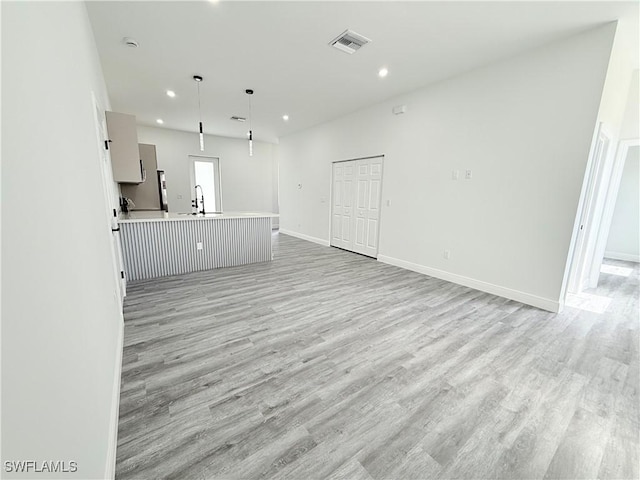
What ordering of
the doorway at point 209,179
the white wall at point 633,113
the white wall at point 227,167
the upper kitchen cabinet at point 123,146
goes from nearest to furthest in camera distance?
1. the upper kitchen cabinet at point 123,146
2. the white wall at point 633,113
3. the white wall at point 227,167
4. the doorway at point 209,179

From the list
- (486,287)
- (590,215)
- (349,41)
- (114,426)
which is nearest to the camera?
(114,426)

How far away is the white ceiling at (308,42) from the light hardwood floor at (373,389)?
9.78ft

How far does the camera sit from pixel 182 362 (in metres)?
2.05

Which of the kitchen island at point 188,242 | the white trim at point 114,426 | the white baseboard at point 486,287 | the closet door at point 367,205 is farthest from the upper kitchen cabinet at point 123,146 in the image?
the white baseboard at point 486,287

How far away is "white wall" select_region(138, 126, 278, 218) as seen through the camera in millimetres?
7374

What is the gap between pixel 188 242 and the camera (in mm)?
4172

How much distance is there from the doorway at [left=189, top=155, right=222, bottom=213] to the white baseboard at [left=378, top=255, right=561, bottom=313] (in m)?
6.01

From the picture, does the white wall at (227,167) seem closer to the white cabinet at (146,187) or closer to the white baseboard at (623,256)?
the white cabinet at (146,187)

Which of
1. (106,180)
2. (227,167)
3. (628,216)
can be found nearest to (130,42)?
(106,180)

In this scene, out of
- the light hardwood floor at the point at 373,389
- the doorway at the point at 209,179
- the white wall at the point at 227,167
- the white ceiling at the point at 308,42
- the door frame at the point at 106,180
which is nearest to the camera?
the light hardwood floor at the point at 373,389

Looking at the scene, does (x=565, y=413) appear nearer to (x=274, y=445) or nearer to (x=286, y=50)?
(x=274, y=445)

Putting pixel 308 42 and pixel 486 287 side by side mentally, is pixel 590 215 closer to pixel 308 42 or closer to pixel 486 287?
pixel 486 287

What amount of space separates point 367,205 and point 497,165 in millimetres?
2438

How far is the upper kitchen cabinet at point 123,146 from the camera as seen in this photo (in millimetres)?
3246
